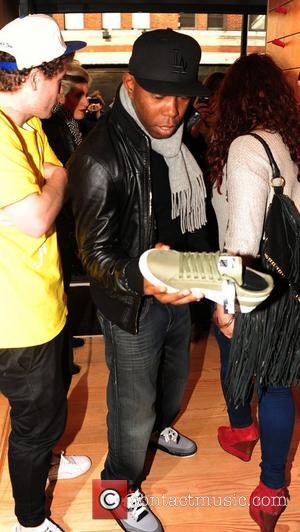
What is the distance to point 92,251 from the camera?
4.33ft

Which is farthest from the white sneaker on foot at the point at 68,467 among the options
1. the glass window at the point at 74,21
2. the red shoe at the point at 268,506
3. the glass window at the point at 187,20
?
the glass window at the point at 187,20

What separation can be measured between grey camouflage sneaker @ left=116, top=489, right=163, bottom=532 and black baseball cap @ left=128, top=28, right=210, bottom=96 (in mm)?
1292

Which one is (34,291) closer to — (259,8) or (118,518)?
(118,518)

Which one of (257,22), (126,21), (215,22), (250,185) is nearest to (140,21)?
(126,21)

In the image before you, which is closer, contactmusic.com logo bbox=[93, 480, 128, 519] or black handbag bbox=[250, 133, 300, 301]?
black handbag bbox=[250, 133, 300, 301]

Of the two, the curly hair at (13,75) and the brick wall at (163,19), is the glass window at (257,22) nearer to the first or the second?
the brick wall at (163,19)

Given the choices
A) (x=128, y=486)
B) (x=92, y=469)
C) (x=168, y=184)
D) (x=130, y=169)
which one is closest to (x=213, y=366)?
(x=92, y=469)

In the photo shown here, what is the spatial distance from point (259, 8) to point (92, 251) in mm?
4553

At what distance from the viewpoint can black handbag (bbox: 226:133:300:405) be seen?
1317 millimetres

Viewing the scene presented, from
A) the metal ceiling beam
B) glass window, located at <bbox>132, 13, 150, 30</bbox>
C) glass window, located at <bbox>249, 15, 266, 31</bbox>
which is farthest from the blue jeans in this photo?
glass window, located at <bbox>249, 15, 266, 31</bbox>

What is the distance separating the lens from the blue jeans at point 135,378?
1.48 m

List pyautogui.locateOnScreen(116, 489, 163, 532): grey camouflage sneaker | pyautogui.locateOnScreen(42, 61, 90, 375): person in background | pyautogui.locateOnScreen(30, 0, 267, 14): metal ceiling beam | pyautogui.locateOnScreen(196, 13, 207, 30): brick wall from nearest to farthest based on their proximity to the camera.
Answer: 1. pyautogui.locateOnScreen(116, 489, 163, 532): grey camouflage sneaker
2. pyautogui.locateOnScreen(42, 61, 90, 375): person in background
3. pyautogui.locateOnScreen(30, 0, 267, 14): metal ceiling beam
4. pyautogui.locateOnScreen(196, 13, 207, 30): brick wall

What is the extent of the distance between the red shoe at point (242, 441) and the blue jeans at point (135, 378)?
54 centimetres

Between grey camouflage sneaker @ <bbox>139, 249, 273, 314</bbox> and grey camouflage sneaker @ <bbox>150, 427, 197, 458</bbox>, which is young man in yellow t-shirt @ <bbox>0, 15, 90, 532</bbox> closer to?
grey camouflage sneaker @ <bbox>139, 249, 273, 314</bbox>
